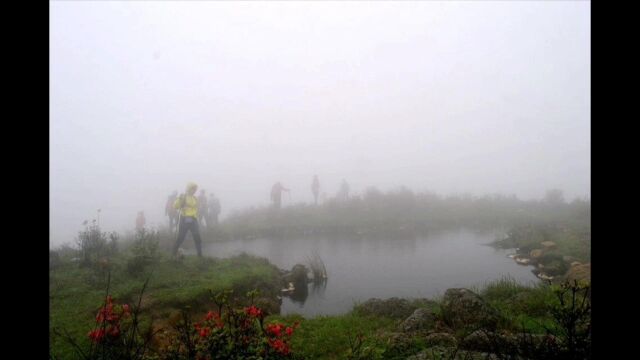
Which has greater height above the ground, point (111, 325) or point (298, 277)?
point (111, 325)

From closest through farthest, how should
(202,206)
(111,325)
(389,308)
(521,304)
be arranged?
(111,325), (521,304), (389,308), (202,206)

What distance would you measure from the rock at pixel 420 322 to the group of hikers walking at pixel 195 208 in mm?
8567

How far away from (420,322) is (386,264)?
7.52 meters

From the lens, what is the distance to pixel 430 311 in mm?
6730

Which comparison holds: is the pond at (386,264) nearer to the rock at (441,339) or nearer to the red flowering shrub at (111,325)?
the rock at (441,339)

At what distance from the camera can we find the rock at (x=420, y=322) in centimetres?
614

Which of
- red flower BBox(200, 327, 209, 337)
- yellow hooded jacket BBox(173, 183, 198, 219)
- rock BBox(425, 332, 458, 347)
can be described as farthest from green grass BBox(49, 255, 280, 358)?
rock BBox(425, 332, 458, 347)

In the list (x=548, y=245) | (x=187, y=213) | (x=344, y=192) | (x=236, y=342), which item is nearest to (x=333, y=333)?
(x=236, y=342)

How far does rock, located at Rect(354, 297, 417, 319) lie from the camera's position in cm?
763

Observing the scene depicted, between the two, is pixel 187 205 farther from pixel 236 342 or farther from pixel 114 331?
pixel 236 342

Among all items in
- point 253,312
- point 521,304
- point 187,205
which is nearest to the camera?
point 253,312

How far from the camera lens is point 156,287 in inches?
380

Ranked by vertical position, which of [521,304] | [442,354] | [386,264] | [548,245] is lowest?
[386,264]

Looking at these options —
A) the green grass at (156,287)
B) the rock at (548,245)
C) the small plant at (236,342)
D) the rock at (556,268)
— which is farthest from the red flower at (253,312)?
the rock at (548,245)
